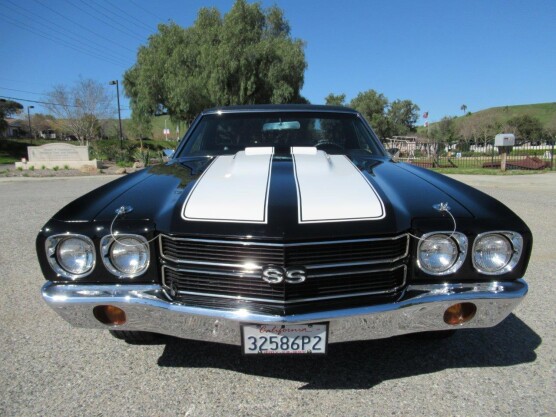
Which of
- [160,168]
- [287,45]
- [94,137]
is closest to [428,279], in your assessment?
[160,168]

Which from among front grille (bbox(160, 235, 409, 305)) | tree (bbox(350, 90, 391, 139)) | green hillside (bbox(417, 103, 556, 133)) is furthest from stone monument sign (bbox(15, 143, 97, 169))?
green hillside (bbox(417, 103, 556, 133))

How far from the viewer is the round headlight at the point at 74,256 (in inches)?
76.5

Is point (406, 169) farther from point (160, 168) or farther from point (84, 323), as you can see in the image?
point (84, 323)

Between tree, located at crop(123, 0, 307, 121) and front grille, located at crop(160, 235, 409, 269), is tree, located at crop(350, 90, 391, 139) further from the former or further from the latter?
front grille, located at crop(160, 235, 409, 269)

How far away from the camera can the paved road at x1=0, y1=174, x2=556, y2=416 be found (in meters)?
1.95

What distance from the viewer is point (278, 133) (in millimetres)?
3396

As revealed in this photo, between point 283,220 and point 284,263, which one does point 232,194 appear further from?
point 284,263

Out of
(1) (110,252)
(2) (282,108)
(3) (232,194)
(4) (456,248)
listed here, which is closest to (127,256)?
(1) (110,252)

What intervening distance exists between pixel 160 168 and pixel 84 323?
1310 mm

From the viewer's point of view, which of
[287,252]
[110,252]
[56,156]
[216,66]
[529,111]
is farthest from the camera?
[529,111]

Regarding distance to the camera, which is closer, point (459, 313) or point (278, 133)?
point (459, 313)

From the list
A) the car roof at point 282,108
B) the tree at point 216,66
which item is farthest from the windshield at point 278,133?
the tree at point 216,66

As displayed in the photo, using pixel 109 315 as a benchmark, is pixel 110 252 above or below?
above

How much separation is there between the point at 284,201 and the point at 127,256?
0.77m
